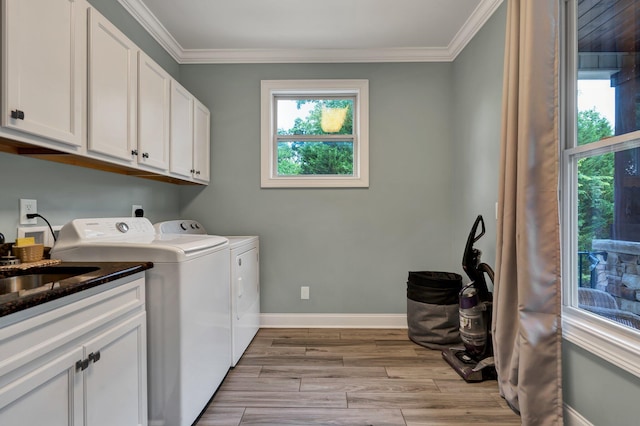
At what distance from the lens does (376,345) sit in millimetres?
2668

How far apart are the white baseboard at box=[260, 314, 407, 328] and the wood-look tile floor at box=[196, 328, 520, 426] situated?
33 centimetres

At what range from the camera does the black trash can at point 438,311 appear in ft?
8.40

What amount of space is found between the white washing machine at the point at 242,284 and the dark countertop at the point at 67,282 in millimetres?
902

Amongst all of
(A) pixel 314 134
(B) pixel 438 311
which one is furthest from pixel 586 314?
(A) pixel 314 134

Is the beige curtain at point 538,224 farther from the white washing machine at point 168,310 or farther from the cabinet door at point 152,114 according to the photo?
the cabinet door at point 152,114

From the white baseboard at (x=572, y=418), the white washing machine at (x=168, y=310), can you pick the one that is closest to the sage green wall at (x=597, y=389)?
the white baseboard at (x=572, y=418)

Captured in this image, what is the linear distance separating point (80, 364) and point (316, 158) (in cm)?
250

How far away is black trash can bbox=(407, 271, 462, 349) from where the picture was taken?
8.40 feet

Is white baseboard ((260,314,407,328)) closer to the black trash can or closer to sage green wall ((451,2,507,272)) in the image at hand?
the black trash can

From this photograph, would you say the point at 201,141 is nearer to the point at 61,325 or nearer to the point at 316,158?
the point at 316,158

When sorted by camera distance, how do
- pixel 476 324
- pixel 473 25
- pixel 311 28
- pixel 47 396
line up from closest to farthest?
1. pixel 47 396
2. pixel 476 324
3. pixel 473 25
4. pixel 311 28

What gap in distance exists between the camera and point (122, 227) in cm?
193

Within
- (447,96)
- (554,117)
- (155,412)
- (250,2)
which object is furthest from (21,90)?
(447,96)

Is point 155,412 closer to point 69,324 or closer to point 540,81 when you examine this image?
point 69,324
